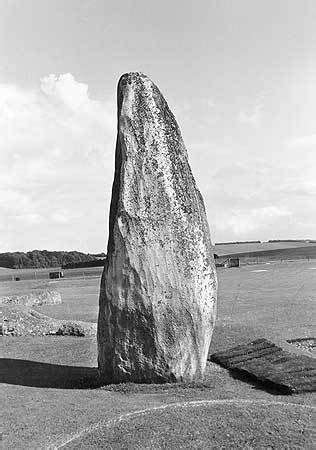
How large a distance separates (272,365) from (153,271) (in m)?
3.58

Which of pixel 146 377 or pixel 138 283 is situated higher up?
pixel 138 283

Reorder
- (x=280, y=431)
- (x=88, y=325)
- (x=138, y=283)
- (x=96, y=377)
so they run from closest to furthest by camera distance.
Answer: (x=280, y=431)
(x=138, y=283)
(x=96, y=377)
(x=88, y=325)

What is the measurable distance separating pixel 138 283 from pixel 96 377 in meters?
2.63

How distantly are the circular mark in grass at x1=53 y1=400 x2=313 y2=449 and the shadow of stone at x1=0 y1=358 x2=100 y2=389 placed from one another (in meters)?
3.27

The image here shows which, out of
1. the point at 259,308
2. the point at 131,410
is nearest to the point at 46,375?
the point at 131,410

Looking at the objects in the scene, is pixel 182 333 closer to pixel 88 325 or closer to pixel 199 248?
pixel 199 248

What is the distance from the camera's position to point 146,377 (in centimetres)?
1242

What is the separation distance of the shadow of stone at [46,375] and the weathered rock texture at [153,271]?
74cm

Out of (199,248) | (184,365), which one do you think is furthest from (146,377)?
(199,248)

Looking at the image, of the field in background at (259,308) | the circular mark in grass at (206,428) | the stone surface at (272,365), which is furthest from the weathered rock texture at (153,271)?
the field in background at (259,308)

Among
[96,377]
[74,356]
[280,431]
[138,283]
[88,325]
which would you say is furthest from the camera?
[88,325]

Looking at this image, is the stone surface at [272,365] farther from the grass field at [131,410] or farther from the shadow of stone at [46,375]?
the shadow of stone at [46,375]

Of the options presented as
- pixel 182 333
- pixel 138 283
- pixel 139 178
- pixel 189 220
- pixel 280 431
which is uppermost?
pixel 139 178

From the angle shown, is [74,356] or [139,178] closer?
[139,178]
